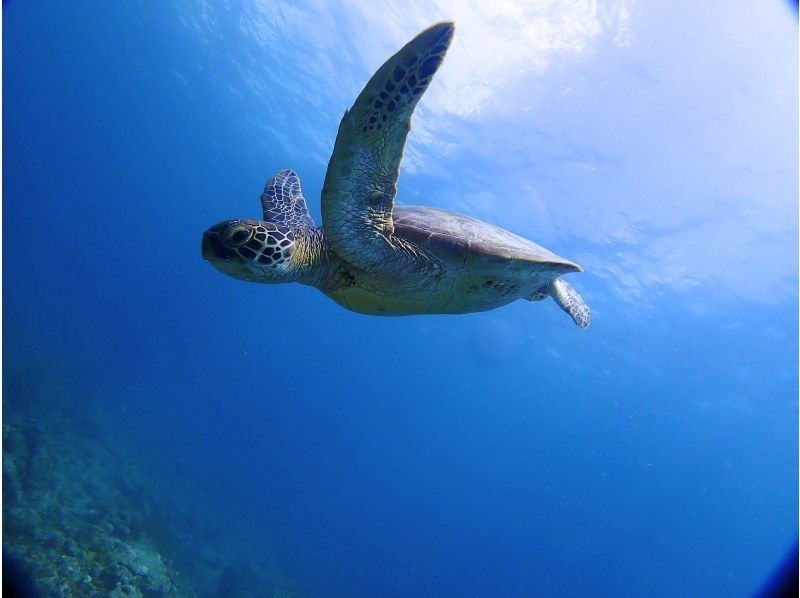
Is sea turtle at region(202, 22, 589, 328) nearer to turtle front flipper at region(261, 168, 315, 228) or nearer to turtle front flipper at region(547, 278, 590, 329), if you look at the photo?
turtle front flipper at region(261, 168, 315, 228)

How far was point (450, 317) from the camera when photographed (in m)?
36.0

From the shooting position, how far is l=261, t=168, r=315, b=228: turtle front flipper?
4.23 meters

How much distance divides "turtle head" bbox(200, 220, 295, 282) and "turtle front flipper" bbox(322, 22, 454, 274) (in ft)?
1.33

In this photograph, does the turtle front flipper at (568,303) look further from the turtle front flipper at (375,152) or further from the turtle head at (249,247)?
the turtle head at (249,247)

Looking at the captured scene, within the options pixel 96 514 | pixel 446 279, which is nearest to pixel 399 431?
pixel 96 514

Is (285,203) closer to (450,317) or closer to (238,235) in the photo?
(238,235)

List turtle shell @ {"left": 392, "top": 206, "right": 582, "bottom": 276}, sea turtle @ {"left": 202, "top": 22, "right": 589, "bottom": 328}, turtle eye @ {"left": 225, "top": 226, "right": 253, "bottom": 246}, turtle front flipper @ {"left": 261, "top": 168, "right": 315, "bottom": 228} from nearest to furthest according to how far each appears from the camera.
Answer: sea turtle @ {"left": 202, "top": 22, "right": 589, "bottom": 328} < turtle eye @ {"left": 225, "top": 226, "right": 253, "bottom": 246} < turtle shell @ {"left": 392, "top": 206, "right": 582, "bottom": 276} < turtle front flipper @ {"left": 261, "top": 168, "right": 315, "bottom": 228}

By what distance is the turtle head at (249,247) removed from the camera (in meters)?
3.14

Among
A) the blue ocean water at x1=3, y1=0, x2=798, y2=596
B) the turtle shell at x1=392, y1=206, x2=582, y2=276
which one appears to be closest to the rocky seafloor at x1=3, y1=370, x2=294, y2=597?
the blue ocean water at x1=3, y1=0, x2=798, y2=596

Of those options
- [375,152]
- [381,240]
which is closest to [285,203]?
[381,240]

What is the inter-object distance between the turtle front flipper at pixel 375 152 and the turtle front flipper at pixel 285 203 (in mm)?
968

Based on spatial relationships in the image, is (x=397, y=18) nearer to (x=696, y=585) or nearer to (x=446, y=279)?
(x=446, y=279)

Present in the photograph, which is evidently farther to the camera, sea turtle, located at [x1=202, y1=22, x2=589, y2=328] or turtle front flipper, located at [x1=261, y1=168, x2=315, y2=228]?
turtle front flipper, located at [x1=261, y1=168, x2=315, y2=228]

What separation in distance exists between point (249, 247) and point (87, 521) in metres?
10.7
